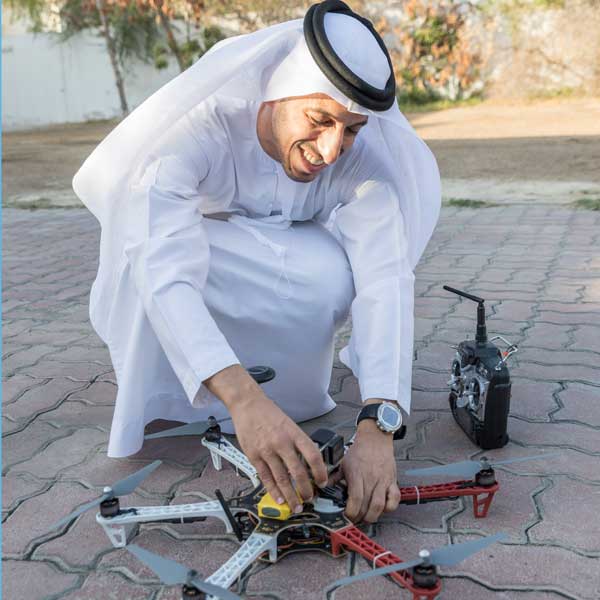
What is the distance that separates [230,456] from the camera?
217cm

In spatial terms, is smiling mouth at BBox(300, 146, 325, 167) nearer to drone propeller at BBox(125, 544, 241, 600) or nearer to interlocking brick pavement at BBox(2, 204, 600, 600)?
interlocking brick pavement at BBox(2, 204, 600, 600)

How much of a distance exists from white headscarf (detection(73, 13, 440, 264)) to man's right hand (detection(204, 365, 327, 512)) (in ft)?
2.57

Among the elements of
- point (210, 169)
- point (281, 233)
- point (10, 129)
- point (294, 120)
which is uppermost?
point (294, 120)

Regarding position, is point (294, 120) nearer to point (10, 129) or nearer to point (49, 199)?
point (49, 199)

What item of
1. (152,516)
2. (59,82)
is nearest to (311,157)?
(152,516)

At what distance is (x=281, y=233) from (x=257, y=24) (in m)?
18.1

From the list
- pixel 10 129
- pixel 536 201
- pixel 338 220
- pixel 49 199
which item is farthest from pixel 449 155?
pixel 10 129

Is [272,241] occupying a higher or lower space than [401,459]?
higher

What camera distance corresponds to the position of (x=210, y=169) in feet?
7.37

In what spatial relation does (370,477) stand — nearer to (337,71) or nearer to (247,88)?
(337,71)

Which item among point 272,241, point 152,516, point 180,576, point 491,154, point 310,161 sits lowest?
point 491,154

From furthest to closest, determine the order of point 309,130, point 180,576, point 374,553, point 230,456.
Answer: point 230,456
point 309,130
point 374,553
point 180,576

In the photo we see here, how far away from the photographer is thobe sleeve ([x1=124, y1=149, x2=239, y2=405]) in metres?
1.88

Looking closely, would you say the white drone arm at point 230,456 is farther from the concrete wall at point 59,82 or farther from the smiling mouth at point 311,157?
the concrete wall at point 59,82
